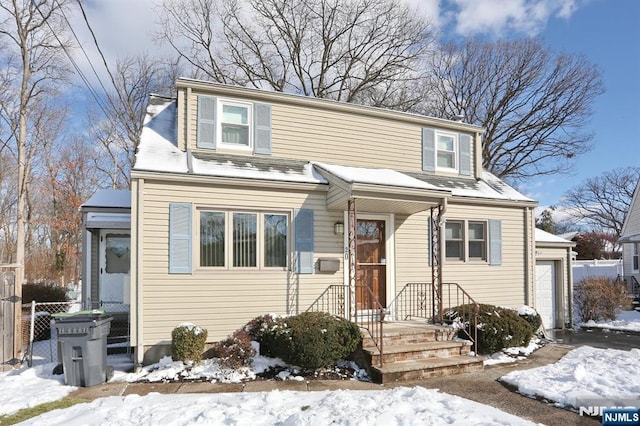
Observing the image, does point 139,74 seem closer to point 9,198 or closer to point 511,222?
point 9,198

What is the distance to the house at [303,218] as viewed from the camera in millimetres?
7344

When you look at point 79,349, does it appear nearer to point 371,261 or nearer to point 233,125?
point 233,125

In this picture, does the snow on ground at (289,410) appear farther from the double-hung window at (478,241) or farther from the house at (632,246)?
the house at (632,246)

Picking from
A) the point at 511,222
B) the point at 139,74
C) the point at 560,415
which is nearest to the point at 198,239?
the point at 560,415

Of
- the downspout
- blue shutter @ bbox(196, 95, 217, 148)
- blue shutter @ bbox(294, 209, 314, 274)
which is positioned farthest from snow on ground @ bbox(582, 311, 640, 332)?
blue shutter @ bbox(196, 95, 217, 148)

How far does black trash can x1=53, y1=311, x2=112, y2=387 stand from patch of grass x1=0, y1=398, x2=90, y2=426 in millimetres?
663

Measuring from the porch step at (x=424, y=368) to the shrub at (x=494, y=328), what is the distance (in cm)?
65

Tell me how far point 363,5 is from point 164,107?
1348 cm

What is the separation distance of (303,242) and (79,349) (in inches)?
160

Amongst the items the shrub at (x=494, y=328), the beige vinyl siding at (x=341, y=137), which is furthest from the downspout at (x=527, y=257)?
the beige vinyl siding at (x=341, y=137)

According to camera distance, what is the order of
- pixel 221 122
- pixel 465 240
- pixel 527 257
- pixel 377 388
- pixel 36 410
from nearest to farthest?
1. pixel 36 410
2. pixel 377 388
3. pixel 221 122
4. pixel 465 240
5. pixel 527 257

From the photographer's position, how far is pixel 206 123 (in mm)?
8617

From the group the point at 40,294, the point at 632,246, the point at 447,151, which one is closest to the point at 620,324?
the point at 447,151

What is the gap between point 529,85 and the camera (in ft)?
71.5
